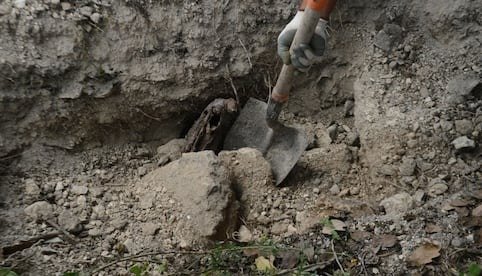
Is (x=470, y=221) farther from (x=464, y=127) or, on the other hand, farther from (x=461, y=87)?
(x=461, y=87)

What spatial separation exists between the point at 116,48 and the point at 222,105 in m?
0.62

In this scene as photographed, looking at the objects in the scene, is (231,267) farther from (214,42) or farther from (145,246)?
(214,42)

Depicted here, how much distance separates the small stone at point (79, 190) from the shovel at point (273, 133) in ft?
2.67

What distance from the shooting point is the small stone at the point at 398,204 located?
2.25 metres

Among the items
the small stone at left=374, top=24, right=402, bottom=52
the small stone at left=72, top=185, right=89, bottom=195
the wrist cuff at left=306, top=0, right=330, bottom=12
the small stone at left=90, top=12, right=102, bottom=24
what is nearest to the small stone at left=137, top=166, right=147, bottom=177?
the small stone at left=72, top=185, right=89, bottom=195

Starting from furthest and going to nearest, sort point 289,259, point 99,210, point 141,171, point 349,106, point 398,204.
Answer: point 349,106 → point 141,171 → point 99,210 → point 398,204 → point 289,259

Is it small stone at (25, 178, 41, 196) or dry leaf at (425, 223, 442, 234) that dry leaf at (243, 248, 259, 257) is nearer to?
dry leaf at (425, 223, 442, 234)

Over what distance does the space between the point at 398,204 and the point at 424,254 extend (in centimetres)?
38

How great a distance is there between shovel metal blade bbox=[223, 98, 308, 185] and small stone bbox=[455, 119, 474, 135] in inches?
29.5

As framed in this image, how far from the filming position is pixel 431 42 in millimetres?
2887

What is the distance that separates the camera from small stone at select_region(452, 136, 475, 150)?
8.09ft

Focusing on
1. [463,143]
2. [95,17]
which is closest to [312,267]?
[463,143]

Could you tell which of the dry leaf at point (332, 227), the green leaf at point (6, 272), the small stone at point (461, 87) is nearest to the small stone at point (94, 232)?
the green leaf at point (6, 272)

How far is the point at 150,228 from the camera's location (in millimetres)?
2312
